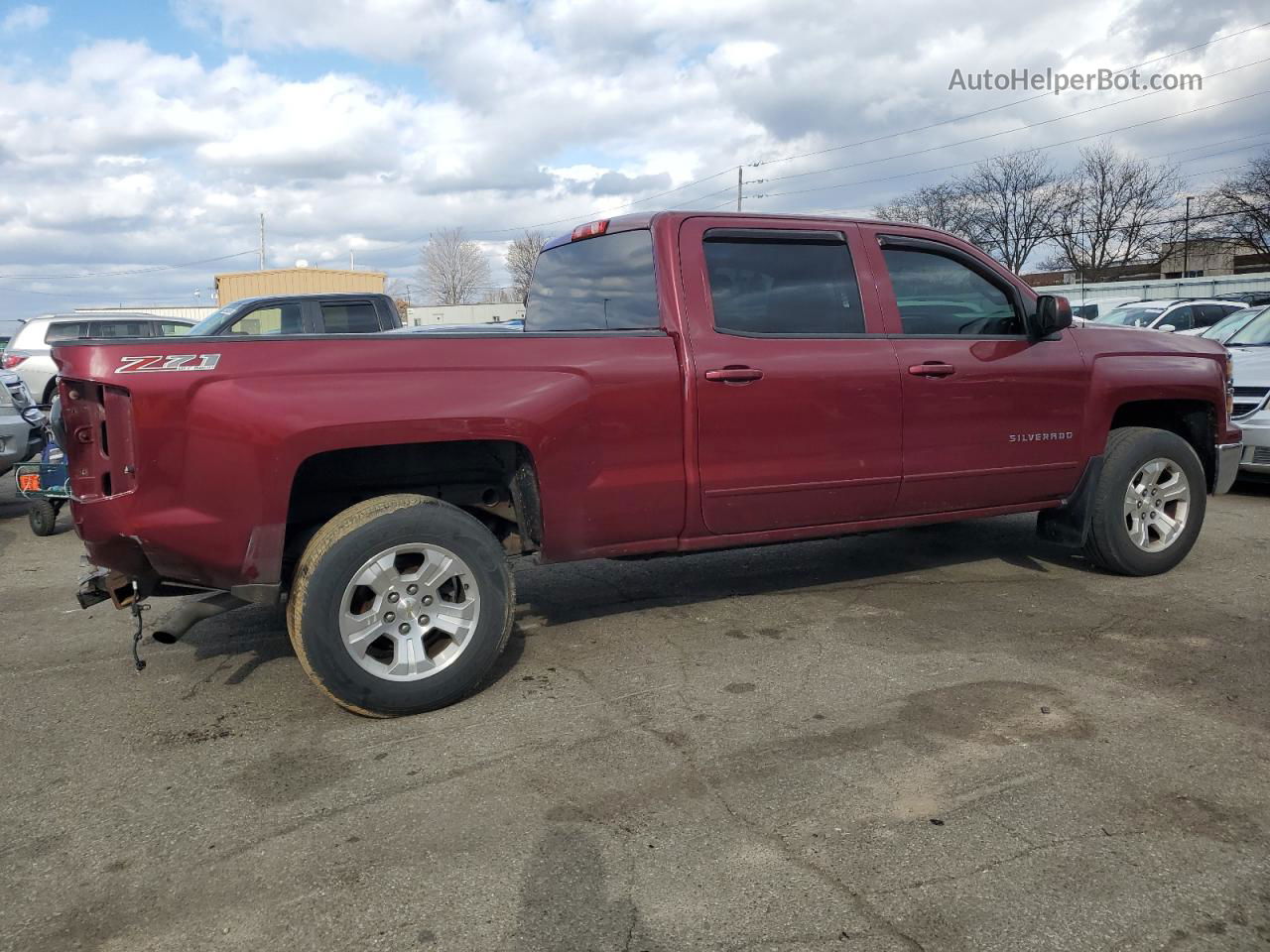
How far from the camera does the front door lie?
4949 millimetres

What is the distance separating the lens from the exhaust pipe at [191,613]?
3824mm

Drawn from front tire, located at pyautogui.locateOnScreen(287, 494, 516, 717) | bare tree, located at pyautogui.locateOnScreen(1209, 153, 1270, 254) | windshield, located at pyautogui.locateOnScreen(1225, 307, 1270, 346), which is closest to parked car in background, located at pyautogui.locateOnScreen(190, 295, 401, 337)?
front tire, located at pyautogui.locateOnScreen(287, 494, 516, 717)

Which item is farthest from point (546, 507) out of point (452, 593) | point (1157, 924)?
point (1157, 924)

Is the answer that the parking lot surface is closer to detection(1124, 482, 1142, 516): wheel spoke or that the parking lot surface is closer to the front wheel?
the front wheel

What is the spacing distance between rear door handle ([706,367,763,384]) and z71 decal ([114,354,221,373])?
Result: 6.57 ft

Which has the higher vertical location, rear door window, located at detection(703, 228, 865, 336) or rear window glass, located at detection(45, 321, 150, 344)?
rear window glass, located at detection(45, 321, 150, 344)

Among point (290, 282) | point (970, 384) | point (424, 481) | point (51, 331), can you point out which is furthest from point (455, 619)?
point (290, 282)

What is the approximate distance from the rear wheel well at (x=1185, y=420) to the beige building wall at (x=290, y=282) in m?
34.6

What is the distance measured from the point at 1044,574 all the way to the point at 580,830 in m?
3.88

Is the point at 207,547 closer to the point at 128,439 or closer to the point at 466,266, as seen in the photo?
the point at 128,439

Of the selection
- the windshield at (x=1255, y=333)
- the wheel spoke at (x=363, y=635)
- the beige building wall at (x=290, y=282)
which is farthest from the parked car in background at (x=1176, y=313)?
the beige building wall at (x=290, y=282)

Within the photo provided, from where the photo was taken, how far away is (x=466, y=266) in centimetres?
8031

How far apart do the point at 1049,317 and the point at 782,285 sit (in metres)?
1.47

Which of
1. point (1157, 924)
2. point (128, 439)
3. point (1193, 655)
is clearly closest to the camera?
point (1157, 924)
